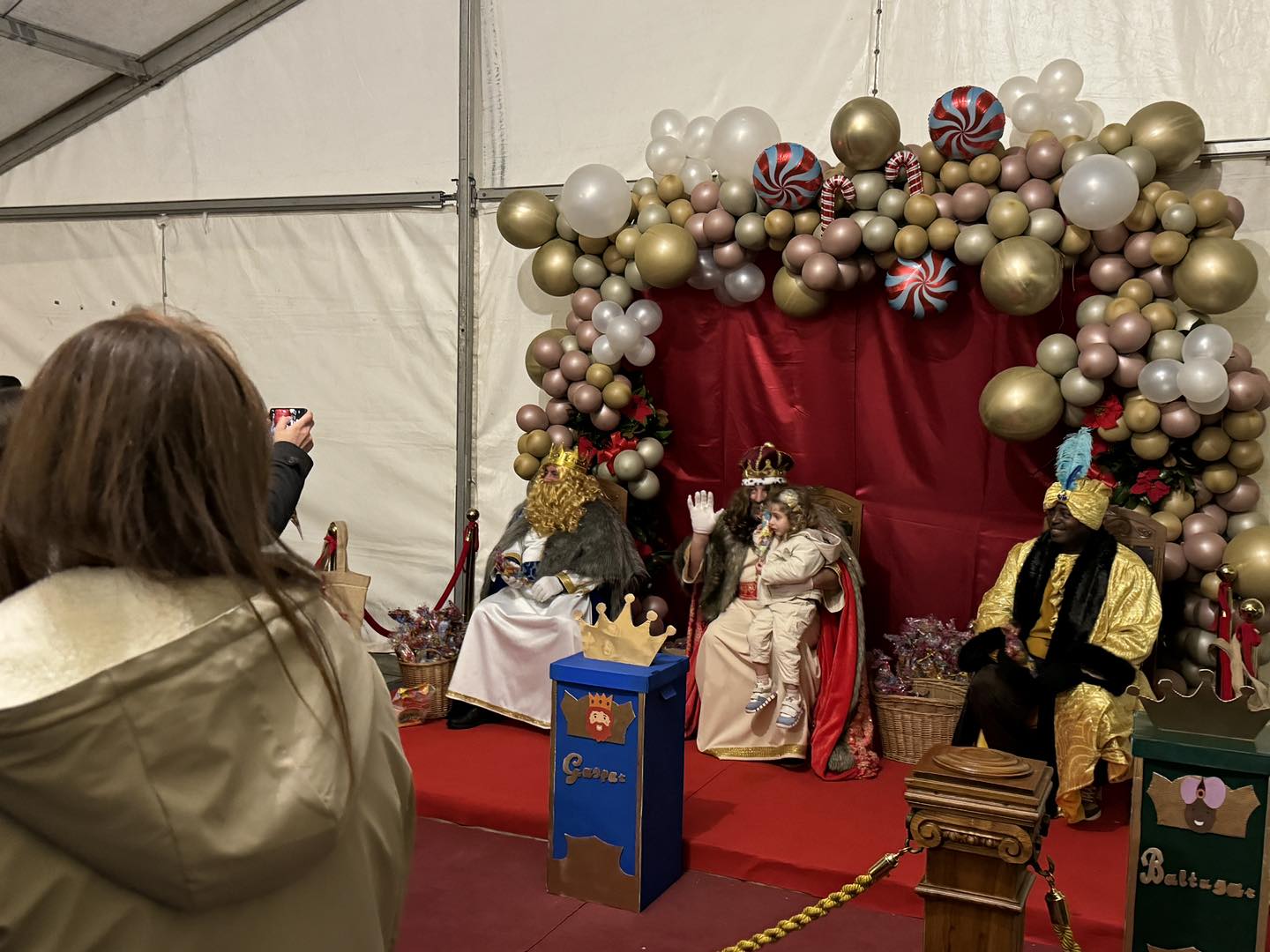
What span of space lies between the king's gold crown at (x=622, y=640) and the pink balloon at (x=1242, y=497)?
254 centimetres

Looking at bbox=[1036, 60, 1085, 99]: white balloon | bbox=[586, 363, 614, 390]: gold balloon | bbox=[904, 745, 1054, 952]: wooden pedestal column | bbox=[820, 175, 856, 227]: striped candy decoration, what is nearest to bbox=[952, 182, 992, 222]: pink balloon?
bbox=[820, 175, 856, 227]: striped candy decoration

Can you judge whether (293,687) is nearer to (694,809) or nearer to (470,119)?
(694,809)

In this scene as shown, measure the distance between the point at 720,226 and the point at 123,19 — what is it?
440cm

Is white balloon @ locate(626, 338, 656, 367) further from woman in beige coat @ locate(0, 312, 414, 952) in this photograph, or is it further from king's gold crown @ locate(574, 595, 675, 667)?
woman in beige coat @ locate(0, 312, 414, 952)

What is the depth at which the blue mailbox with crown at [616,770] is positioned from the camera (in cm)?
411

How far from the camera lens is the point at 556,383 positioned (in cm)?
635

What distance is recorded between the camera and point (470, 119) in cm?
722

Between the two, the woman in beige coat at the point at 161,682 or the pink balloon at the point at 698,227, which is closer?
the woman in beige coat at the point at 161,682

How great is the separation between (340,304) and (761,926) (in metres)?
5.14

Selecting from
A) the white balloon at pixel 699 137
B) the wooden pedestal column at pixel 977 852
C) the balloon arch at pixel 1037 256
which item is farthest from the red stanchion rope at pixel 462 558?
the wooden pedestal column at pixel 977 852

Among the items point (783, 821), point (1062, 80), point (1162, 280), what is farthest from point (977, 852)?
point (1062, 80)

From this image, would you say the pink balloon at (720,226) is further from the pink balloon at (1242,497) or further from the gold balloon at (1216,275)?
the pink balloon at (1242,497)

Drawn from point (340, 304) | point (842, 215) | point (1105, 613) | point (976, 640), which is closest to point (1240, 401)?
point (1105, 613)

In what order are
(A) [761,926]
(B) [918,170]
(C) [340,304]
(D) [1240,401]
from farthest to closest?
(C) [340,304] → (B) [918,170] → (D) [1240,401] → (A) [761,926]
